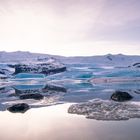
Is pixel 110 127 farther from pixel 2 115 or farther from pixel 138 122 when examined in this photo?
pixel 2 115

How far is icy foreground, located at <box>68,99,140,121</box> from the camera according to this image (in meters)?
11.5

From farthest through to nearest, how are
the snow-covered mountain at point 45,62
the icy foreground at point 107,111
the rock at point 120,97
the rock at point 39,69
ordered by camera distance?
the snow-covered mountain at point 45,62 → the rock at point 39,69 → the rock at point 120,97 → the icy foreground at point 107,111

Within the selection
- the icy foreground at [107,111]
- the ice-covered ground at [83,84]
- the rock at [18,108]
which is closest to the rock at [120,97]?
the ice-covered ground at [83,84]

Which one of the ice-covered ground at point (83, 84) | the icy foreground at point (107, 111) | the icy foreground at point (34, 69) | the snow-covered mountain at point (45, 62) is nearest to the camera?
the icy foreground at point (107, 111)

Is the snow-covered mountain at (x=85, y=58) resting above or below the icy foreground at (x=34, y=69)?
above

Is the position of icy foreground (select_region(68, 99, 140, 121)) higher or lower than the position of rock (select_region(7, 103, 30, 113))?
higher

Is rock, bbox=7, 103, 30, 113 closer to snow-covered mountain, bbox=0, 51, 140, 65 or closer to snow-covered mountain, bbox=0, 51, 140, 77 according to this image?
snow-covered mountain, bbox=0, 51, 140, 77

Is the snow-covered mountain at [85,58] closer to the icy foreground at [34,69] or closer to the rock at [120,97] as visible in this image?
the icy foreground at [34,69]

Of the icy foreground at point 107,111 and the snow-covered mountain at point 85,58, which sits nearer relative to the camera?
the icy foreground at point 107,111

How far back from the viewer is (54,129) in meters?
9.65

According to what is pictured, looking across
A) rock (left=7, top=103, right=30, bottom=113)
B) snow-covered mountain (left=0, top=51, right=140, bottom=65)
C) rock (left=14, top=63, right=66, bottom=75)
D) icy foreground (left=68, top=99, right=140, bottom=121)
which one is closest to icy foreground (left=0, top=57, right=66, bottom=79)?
rock (left=14, top=63, right=66, bottom=75)

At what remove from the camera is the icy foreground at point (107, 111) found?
1151 cm

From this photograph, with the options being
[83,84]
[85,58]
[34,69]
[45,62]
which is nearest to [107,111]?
[83,84]

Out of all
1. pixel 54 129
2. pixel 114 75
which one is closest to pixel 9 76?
pixel 114 75
